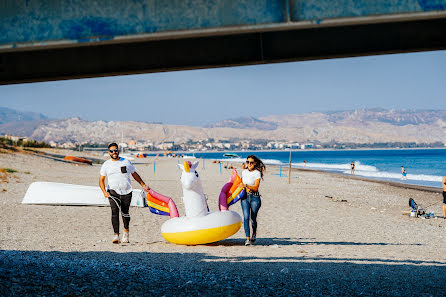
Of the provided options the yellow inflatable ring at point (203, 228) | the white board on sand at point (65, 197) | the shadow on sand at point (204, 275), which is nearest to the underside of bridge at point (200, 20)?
the shadow on sand at point (204, 275)

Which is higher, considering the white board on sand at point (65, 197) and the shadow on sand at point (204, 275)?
the white board on sand at point (65, 197)

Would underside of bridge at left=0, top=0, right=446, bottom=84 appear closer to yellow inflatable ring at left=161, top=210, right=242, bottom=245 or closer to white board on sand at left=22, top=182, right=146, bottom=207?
yellow inflatable ring at left=161, top=210, right=242, bottom=245

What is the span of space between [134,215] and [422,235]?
29.9ft

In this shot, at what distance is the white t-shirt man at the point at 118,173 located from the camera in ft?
31.6

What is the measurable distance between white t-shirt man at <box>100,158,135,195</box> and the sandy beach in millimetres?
1320

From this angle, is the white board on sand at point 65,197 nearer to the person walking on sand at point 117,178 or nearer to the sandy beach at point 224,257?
the sandy beach at point 224,257

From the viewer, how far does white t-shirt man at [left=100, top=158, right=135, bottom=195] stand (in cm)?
963

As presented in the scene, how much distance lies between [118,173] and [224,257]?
2.81 meters

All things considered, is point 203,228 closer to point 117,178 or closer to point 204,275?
point 117,178

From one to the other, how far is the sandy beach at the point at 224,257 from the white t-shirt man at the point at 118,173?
4.33 ft

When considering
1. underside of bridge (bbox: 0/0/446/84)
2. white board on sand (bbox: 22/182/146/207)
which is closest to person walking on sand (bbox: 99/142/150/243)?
underside of bridge (bbox: 0/0/446/84)

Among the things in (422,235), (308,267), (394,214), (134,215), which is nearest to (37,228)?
(134,215)

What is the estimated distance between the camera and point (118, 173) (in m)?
9.67

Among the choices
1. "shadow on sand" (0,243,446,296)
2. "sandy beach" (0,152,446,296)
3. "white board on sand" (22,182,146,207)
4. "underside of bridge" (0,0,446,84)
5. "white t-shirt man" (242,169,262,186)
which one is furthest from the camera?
"white board on sand" (22,182,146,207)
